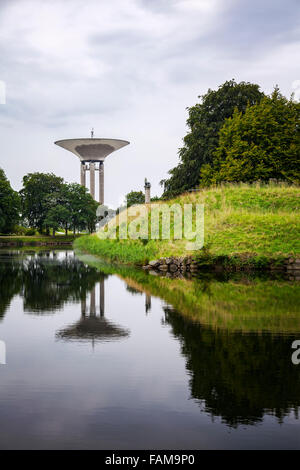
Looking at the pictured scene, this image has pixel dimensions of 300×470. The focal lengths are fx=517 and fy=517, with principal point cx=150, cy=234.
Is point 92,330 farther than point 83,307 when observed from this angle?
No

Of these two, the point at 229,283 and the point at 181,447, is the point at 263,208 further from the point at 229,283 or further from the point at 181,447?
the point at 181,447

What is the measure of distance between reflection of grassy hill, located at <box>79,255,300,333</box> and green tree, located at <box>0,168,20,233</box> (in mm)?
54056

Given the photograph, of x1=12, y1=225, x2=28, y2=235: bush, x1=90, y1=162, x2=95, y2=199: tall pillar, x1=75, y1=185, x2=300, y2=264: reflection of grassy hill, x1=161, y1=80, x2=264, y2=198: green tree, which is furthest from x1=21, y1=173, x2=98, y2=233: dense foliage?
x1=75, y1=185, x2=300, y2=264: reflection of grassy hill

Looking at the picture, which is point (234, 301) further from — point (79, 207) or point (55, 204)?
point (55, 204)

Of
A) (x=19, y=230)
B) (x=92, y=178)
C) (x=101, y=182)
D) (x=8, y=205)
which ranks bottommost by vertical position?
(x=19, y=230)

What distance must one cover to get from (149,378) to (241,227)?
19.5m

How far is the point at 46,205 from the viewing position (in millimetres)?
81750

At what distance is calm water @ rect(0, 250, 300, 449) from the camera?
3.99 metres

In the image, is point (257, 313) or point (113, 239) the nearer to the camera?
point (257, 313)

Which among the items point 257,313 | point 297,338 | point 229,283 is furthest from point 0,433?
point 229,283

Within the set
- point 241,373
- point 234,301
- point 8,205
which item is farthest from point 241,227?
point 8,205

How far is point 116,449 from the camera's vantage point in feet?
12.3

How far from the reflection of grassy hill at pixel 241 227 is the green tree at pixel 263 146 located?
27.1ft
